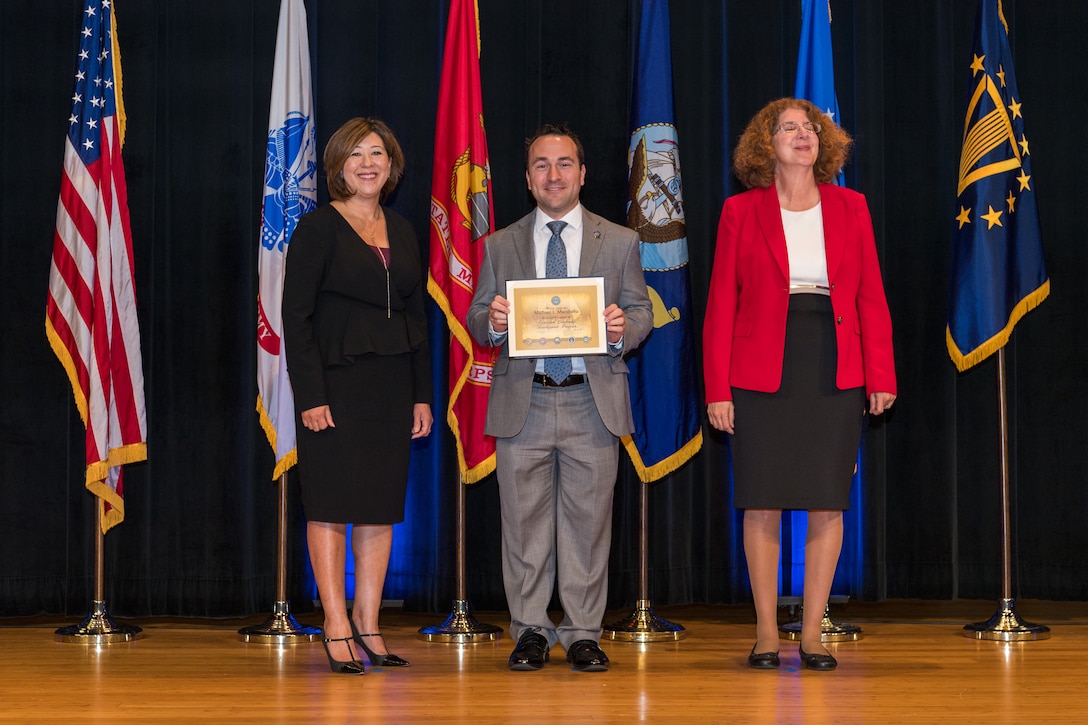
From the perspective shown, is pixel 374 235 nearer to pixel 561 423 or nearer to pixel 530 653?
pixel 561 423

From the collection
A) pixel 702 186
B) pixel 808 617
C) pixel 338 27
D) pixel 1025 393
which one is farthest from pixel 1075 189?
pixel 338 27

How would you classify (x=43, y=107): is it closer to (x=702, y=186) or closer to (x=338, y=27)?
(x=338, y=27)

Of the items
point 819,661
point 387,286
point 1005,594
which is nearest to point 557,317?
point 387,286

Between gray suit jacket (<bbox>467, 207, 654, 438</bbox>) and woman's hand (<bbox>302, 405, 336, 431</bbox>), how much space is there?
48 centimetres

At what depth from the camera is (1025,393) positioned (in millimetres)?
4684

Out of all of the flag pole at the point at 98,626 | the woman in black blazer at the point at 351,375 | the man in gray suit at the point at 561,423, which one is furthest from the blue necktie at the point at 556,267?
the flag pole at the point at 98,626

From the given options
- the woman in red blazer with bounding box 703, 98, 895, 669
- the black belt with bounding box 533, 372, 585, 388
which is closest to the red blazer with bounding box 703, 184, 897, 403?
the woman in red blazer with bounding box 703, 98, 895, 669

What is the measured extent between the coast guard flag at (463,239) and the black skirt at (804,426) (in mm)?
1152

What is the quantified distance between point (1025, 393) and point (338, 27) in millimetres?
3290

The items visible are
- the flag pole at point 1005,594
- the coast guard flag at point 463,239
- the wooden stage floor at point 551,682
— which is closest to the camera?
the wooden stage floor at point 551,682

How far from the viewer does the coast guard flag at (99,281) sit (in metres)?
4.06

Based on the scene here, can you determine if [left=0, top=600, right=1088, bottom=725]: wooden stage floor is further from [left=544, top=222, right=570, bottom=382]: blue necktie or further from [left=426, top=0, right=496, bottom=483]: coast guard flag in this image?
[left=544, top=222, right=570, bottom=382]: blue necktie

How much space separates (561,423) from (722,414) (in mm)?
490

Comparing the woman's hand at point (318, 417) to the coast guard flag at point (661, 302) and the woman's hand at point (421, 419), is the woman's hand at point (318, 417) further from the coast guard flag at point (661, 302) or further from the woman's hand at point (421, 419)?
the coast guard flag at point (661, 302)
